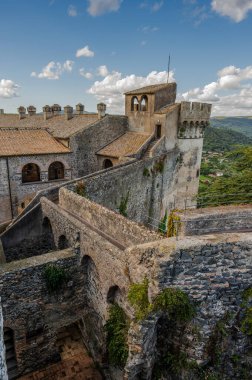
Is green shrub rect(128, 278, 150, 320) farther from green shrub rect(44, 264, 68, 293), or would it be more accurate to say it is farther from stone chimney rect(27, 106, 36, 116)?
stone chimney rect(27, 106, 36, 116)

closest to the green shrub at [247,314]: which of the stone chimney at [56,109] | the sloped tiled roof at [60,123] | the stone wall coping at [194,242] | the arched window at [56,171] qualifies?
the stone wall coping at [194,242]

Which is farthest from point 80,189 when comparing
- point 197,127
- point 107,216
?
point 197,127

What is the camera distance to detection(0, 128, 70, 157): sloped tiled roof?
20.1 m

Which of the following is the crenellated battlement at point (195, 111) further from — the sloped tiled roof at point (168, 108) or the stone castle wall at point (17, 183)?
the stone castle wall at point (17, 183)

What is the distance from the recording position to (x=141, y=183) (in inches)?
755

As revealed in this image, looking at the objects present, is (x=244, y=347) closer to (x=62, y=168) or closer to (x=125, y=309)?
(x=125, y=309)

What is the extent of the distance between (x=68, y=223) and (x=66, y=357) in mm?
5295

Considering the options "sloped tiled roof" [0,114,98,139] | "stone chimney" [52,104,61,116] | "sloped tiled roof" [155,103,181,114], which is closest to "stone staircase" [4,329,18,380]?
"sloped tiled roof" [0,114,98,139]

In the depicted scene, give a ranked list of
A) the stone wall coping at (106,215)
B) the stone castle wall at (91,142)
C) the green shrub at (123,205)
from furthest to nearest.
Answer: the stone castle wall at (91,142), the green shrub at (123,205), the stone wall coping at (106,215)

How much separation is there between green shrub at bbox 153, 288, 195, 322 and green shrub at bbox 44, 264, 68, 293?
4.96m

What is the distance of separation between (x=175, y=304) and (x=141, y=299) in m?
0.81

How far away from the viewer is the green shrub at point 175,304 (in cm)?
566

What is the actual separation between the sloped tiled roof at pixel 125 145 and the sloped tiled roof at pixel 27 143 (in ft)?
11.5

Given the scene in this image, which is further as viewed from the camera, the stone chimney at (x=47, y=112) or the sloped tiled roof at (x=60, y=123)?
the stone chimney at (x=47, y=112)
